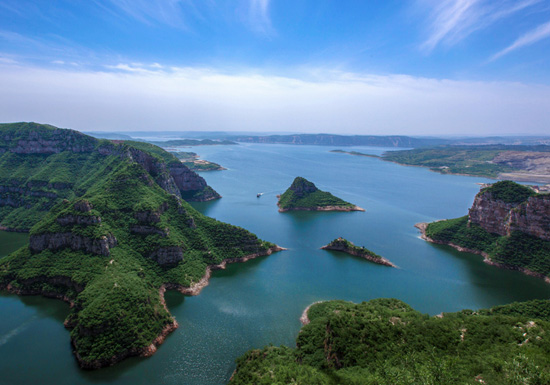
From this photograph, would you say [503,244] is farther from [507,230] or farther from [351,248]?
[351,248]

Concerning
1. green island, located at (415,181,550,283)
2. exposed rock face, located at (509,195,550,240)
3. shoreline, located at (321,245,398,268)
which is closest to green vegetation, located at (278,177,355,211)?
shoreline, located at (321,245,398,268)

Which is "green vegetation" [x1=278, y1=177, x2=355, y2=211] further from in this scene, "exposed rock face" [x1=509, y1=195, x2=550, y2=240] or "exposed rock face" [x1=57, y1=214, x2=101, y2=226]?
"exposed rock face" [x1=57, y1=214, x2=101, y2=226]

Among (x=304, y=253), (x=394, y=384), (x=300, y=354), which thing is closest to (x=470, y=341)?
(x=394, y=384)

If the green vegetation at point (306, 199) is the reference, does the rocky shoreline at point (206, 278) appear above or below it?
below

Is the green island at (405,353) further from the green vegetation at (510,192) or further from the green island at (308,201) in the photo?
the green island at (308,201)

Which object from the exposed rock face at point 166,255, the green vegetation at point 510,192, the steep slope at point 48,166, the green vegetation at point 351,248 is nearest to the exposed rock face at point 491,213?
the green vegetation at point 510,192

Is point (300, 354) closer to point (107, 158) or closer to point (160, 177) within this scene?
point (160, 177)
